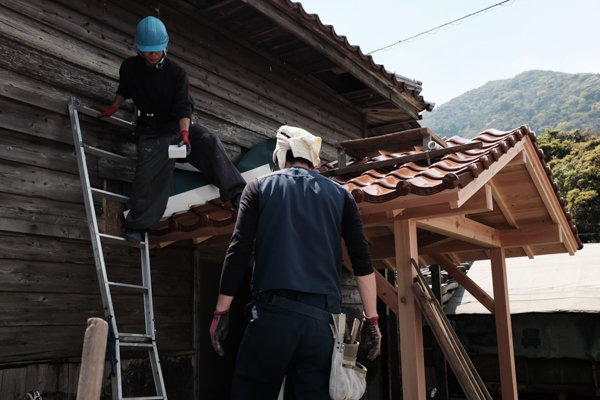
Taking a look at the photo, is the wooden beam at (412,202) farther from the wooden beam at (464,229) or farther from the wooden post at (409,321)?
the wooden beam at (464,229)

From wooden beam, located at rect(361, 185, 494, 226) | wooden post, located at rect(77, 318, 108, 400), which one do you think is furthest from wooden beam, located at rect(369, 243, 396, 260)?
wooden post, located at rect(77, 318, 108, 400)

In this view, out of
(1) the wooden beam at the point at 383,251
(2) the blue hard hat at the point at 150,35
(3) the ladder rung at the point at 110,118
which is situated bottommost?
(1) the wooden beam at the point at 383,251

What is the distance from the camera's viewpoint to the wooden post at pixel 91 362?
2039 millimetres

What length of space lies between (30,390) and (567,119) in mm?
103475

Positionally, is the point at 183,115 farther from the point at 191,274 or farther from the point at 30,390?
the point at 30,390

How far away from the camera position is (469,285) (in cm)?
658

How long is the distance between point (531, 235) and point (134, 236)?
4.84 metres

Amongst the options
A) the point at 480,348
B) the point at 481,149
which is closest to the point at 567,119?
the point at 480,348

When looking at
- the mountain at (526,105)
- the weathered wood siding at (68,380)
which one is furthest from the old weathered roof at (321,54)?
the mountain at (526,105)

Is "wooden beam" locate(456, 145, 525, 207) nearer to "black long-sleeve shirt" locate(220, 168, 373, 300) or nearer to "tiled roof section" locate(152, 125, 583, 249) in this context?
"tiled roof section" locate(152, 125, 583, 249)

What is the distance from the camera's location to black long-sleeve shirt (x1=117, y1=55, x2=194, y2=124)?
4590 mm

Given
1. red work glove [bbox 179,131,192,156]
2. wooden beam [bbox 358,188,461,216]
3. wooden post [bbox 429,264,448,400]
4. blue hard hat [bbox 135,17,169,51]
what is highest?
blue hard hat [bbox 135,17,169,51]

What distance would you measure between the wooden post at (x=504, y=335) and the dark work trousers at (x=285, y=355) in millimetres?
4343

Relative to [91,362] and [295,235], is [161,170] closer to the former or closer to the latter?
[295,235]
